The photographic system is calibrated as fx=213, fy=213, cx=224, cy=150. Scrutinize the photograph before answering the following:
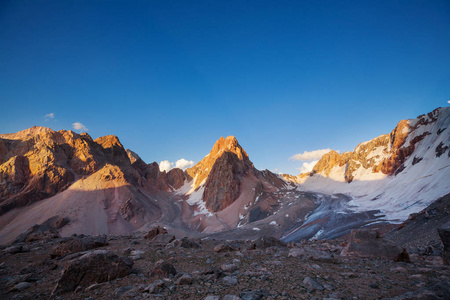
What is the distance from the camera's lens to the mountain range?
6359 centimetres

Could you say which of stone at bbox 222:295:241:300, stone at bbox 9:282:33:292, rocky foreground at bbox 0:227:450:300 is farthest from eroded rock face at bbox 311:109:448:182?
stone at bbox 9:282:33:292

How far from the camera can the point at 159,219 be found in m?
93.1

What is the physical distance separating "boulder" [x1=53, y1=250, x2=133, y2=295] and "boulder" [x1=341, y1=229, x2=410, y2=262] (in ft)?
35.2

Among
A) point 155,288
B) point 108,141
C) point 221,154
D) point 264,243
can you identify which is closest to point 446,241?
point 264,243

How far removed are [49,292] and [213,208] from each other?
10189cm

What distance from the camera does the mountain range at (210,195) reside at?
6359 centimetres

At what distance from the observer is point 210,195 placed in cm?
11381

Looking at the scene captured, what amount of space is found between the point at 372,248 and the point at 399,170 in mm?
125159

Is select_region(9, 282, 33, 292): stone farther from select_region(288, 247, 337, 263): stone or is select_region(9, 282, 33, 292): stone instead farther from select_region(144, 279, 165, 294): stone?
select_region(288, 247, 337, 263): stone

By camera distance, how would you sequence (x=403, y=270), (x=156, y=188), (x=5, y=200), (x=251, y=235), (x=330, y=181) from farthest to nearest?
(x=330, y=181), (x=156, y=188), (x=5, y=200), (x=251, y=235), (x=403, y=270)

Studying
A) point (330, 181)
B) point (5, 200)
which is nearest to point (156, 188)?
point (5, 200)

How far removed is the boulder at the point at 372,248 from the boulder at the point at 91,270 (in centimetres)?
1071

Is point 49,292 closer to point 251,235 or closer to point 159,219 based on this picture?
point 251,235

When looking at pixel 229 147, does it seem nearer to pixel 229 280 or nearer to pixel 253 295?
pixel 229 280
